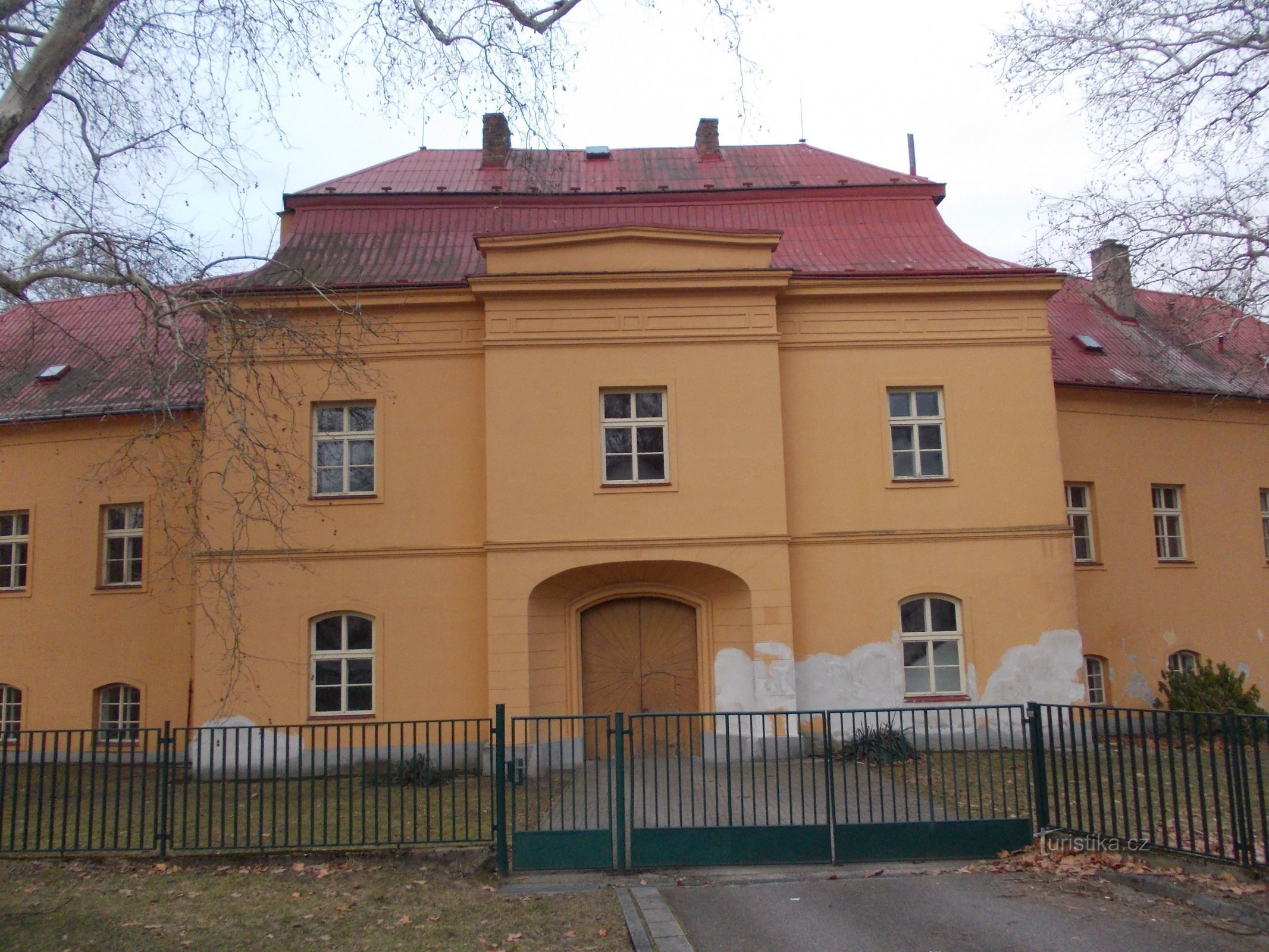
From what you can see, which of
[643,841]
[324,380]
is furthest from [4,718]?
[643,841]

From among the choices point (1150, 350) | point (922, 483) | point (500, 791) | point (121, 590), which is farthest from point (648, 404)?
point (1150, 350)

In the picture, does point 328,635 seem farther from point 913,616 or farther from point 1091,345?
point 1091,345

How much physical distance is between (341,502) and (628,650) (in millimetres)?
4906

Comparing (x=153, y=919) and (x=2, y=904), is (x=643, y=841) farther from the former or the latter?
(x=2, y=904)

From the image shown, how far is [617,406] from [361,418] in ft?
13.0

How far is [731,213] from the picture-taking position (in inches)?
695

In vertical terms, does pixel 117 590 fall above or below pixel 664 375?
below

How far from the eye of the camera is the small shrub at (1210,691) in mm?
16047

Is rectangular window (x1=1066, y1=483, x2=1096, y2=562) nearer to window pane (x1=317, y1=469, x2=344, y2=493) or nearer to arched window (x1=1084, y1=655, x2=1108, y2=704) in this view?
arched window (x1=1084, y1=655, x2=1108, y2=704)

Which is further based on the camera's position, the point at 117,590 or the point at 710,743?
the point at 117,590

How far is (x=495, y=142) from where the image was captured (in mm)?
19812

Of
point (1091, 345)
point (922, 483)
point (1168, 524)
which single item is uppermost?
point (1091, 345)

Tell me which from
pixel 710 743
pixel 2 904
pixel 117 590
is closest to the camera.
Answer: pixel 2 904

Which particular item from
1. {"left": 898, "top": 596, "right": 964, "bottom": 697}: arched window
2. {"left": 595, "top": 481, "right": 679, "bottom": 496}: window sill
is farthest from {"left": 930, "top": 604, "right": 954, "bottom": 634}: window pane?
{"left": 595, "top": 481, "right": 679, "bottom": 496}: window sill
